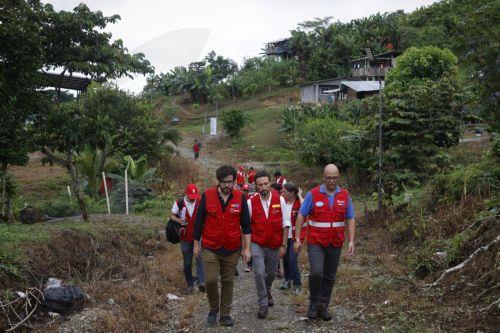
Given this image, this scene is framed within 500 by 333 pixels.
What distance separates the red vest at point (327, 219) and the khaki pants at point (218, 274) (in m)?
1.02

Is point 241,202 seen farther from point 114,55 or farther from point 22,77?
point 114,55

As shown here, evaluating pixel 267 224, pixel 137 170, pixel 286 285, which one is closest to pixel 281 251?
pixel 267 224

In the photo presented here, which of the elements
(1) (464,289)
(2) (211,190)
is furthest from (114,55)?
(1) (464,289)

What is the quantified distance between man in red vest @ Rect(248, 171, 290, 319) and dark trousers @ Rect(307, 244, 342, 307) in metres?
0.53

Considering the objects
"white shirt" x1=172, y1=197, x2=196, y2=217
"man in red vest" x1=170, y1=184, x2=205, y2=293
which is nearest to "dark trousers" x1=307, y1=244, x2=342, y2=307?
"man in red vest" x1=170, y1=184, x2=205, y2=293

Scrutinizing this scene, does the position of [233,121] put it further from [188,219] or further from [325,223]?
[325,223]

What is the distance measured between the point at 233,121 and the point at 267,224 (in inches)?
1306

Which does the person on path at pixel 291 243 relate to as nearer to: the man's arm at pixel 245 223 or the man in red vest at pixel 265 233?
the man in red vest at pixel 265 233

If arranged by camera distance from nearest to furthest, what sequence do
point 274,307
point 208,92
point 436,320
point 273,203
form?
point 436,320 → point 273,203 → point 274,307 → point 208,92

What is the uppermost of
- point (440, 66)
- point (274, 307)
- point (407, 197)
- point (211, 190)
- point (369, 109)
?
point (440, 66)

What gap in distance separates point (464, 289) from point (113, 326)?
178 inches

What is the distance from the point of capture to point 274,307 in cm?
679

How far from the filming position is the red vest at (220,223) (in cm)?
579

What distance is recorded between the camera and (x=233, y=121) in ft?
128
